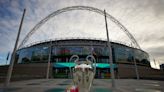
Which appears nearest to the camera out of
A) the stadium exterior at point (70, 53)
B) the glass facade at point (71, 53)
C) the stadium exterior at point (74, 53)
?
the stadium exterior at point (74, 53)

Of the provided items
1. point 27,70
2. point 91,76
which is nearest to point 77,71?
point 91,76

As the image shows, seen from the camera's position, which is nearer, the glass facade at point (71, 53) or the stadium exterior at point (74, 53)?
the stadium exterior at point (74, 53)

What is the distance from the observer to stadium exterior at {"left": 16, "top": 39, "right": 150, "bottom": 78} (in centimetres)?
4309

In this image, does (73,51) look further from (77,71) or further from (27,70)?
(77,71)

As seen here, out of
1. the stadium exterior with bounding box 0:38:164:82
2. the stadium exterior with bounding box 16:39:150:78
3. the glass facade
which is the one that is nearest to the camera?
the stadium exterior with bounding box 0:38:164:82

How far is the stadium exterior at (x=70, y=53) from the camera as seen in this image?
4309 cm

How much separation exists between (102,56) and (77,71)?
147 feet

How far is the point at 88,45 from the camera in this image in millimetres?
47031

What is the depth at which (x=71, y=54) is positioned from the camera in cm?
4456

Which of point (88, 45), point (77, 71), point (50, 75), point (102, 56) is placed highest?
point (88, 45)

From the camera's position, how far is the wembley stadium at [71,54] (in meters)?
42.5

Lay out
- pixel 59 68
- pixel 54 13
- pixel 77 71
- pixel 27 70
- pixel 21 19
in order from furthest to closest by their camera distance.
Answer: pixel 59 68 < pixel 27 70 < pixel 54 13 < pixel 21 19 < pixel 77 71

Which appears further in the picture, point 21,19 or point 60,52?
point 60,52

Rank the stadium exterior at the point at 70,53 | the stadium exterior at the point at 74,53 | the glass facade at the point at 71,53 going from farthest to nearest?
the glass facade at the point at 71,53
the stadium exterior at the point at 70,53
the stadium exterior at the point at 74,53
